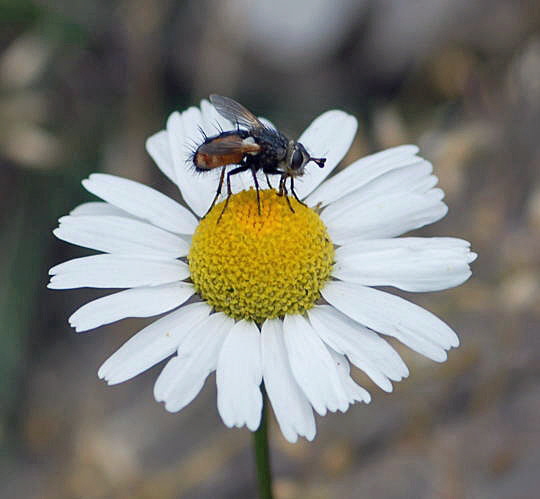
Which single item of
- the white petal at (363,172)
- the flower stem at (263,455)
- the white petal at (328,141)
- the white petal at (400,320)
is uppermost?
the white petal at (328,141)

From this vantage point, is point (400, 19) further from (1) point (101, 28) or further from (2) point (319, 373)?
(2) point (319, 373)

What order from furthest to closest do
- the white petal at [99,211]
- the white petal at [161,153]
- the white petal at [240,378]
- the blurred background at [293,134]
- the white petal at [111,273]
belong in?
the blurred background at [293,134], the white petal at [161,153], the white petal at [99,211], the white petal at [111,273], the white petal at [240,378]

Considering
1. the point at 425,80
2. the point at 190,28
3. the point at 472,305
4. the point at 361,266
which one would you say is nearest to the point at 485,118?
the point at 472,305

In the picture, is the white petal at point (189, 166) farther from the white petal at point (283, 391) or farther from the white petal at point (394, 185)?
the white petal at point (283, 391)

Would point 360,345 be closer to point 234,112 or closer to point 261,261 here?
point 261,261

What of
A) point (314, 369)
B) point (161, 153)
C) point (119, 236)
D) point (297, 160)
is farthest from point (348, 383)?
point (161, 153)

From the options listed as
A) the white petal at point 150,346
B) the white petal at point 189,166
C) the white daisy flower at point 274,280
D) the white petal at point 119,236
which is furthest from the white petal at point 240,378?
the white petal at point 189,166

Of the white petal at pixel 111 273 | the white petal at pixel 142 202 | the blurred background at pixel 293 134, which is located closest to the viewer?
the white petal at pixel 111 273

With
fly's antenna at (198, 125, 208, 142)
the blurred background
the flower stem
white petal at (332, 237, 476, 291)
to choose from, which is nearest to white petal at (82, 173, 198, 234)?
fly's antenna at (198, 125, 208, 142)
